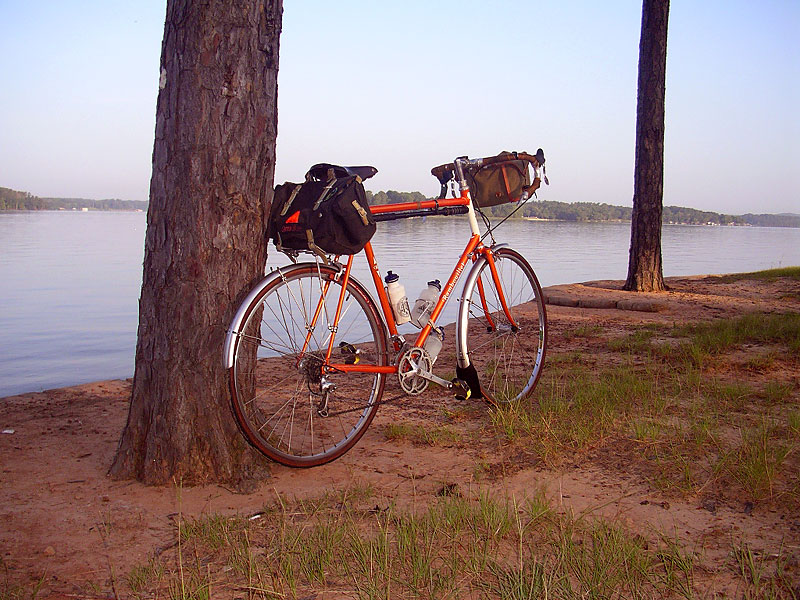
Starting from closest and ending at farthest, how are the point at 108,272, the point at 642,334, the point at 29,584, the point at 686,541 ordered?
1. the point at 29,584
2. the point at 686,541
3. the point at 642,334
4. the point at 108,272

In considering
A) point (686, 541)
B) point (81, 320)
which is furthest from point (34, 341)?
point (686, 541)

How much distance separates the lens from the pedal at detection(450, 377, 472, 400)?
4066mm

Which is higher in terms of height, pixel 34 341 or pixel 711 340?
pixel 711 340

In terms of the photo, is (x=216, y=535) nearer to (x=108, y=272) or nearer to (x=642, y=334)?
(x=642, y=334)

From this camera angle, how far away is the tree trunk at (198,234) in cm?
312

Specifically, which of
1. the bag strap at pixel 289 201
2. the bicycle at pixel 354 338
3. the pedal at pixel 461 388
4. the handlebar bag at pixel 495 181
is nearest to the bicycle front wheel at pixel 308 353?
the bicycle at pixel 354 338

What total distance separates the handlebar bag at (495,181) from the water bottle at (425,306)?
623 millimetres

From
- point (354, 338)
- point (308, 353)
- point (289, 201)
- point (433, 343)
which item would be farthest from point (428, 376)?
point (289, 201)

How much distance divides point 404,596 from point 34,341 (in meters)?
6.73

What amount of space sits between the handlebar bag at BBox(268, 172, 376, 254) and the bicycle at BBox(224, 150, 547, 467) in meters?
0.10

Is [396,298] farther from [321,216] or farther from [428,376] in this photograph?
[321,216]

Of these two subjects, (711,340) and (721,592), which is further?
(711,340)

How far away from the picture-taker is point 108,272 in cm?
1368

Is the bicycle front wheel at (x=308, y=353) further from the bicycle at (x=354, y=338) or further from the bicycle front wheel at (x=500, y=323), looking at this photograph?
the bicycle front wheel at (x=500, y=323)
